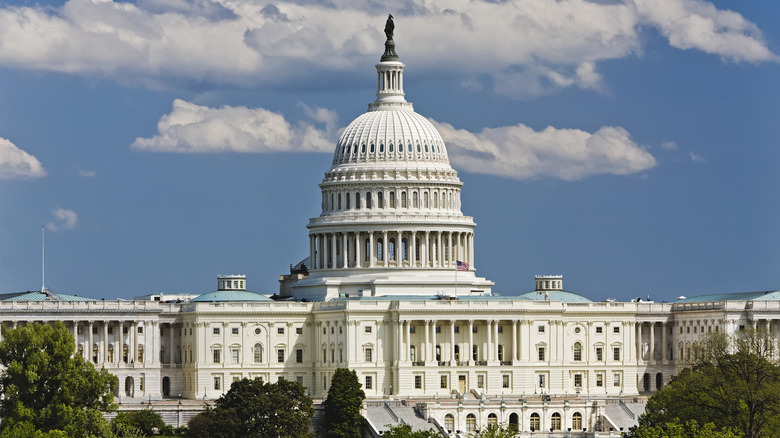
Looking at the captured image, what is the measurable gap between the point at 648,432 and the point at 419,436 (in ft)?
62.3

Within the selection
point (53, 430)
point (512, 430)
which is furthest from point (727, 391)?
point (53, 430)

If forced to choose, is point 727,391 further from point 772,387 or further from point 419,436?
point 419,436

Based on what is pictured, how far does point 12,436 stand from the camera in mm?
198250

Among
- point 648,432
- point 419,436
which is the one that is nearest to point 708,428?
point 648,432

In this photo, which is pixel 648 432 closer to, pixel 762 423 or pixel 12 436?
pixel 762 423

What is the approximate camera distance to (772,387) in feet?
650

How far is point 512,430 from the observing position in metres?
198

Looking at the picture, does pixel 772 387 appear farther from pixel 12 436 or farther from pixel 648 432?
pixel 12 436

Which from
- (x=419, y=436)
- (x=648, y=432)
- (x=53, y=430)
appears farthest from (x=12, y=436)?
(x=648, y=432)

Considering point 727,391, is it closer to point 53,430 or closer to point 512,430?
point 512,430

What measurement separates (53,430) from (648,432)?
48.5 meters

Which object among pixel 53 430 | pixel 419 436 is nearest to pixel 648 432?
pixel 419 436

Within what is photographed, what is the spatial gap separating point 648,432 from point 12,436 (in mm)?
51471

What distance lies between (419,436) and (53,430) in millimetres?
30010
